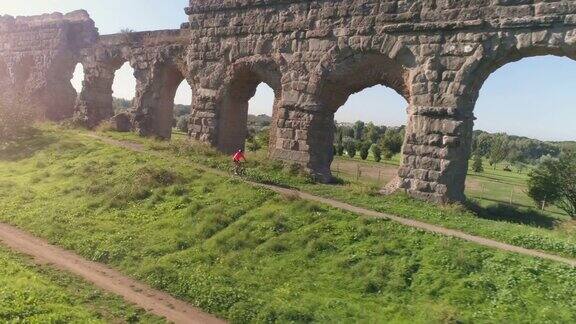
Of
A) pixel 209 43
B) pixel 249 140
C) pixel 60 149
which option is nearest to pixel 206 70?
pixel 209 43

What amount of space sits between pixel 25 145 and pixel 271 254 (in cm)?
1425

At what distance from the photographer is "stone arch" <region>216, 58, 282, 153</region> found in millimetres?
15523

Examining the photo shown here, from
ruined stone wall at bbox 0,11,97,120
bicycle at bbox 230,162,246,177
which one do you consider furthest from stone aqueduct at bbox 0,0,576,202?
ruined stone wall at bbox 0,11,97,120

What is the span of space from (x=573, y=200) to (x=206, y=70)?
56.9 ft

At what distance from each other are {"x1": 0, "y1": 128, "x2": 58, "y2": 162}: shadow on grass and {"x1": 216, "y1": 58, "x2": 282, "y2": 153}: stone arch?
23.1ft

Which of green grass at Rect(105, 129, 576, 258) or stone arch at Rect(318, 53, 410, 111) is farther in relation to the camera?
stone arch at Rect(318, 53, 410, 111)

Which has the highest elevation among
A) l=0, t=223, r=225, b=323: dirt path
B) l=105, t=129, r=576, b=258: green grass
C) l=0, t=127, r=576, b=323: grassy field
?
l=105, t=129, r=576, b=258: green grass

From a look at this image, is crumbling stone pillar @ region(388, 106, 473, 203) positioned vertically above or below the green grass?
above

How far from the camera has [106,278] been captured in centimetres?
860

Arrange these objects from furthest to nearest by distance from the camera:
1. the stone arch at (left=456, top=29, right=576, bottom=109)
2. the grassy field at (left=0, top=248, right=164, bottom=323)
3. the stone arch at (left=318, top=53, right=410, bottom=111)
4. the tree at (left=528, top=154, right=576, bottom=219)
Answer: the tree at (left=528, top=154, right=576, bottom=219) → the stone arch at (left=318, top=53, right=410, bottom=111) → the stone arch at (left=456, top=29, right=576, bottom=109) → the grassy field at (left=0, top=248, right=164, bottom=323)

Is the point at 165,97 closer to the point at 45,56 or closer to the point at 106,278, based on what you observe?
the point at 45,56

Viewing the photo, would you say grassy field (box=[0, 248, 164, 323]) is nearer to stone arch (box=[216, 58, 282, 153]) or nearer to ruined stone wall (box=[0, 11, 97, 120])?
stone arch (box=[216, 58, 282, 153])

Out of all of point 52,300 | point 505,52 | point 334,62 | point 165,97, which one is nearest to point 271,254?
point 52,300

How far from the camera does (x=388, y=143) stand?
137 feet
